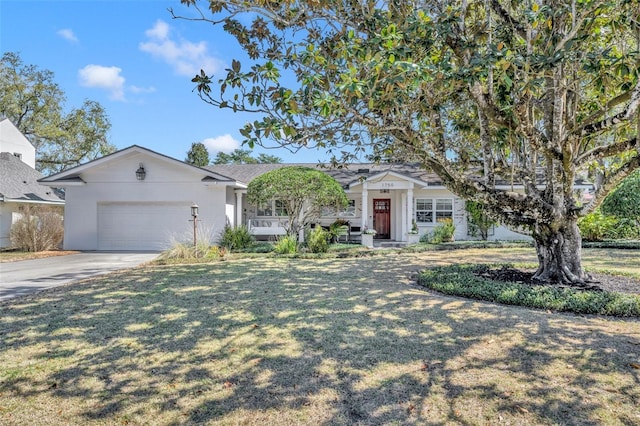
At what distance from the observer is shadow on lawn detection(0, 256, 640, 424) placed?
2.99 metres

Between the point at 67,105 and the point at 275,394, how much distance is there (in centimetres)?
3660

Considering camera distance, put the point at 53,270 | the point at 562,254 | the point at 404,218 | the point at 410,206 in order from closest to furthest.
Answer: the point at 562,254 → the point at 53,270 → the point at 410,206 → the point at 404,218

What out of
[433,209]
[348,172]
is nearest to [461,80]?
[433,209]

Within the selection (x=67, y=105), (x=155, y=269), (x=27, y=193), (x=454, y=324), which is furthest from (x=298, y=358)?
(x=67, y=105)

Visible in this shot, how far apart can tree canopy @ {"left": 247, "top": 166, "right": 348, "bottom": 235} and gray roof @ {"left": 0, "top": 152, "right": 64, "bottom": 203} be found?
38.8 ft

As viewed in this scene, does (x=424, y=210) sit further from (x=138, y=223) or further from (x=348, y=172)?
(x=138, y=223)

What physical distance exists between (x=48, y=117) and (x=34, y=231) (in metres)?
20.1

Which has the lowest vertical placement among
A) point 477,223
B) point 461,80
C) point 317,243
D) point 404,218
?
point 317,243

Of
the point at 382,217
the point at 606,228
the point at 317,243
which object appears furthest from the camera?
the point at 382,217

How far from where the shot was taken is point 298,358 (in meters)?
3.96

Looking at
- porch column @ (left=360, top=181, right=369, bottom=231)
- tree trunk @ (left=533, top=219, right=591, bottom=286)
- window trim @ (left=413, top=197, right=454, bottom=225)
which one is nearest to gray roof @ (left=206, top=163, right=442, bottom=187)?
porch column @ (left=360, top=181, right=369, bottom=231)

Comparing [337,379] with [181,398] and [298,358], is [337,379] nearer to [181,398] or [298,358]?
[298,358]

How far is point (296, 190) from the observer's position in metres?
14.6

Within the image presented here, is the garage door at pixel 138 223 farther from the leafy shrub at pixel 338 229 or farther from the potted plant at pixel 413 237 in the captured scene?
the potted plant at pixel 413 237
